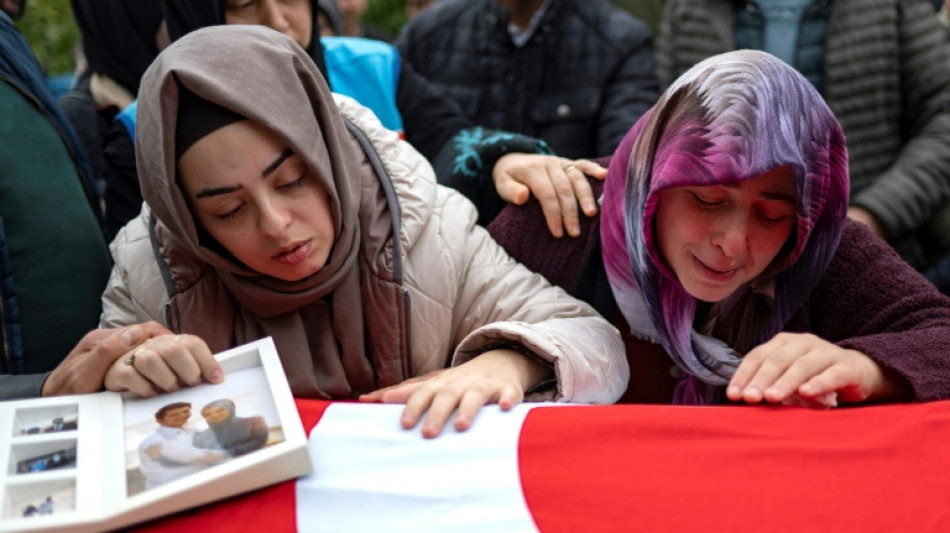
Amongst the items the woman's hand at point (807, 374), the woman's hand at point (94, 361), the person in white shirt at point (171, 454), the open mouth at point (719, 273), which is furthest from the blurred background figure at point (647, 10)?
the person in white shirt at point (171, 454)

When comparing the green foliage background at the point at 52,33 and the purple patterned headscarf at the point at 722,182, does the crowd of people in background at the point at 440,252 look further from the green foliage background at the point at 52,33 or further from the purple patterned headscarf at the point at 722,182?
the green foliage background at the point at 52,33

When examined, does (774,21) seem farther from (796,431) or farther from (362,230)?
(796,431)

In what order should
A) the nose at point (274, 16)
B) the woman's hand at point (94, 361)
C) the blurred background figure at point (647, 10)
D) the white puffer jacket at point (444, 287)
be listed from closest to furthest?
1. the woman's hand at point (94, 361)
2. the white puffer jacket at point (444, 287)
3. the nose at point (274, 16)
4. the blurred background figure at point (647, 10)

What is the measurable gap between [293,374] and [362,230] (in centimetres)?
30

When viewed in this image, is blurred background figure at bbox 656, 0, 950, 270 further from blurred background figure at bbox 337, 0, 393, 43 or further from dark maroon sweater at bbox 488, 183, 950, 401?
blurred background figure at bbox 337, 0, 393, 43

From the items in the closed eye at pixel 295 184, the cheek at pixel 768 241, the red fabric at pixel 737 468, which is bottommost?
the red fabric at pixel 737 468

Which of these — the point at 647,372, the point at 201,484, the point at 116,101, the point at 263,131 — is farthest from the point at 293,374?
the point at 116,101

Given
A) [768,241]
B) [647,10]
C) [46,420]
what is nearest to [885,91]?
[647,10]

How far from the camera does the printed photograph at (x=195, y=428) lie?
3.84 ft

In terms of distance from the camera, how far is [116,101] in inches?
105

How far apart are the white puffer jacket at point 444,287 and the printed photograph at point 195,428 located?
435mm

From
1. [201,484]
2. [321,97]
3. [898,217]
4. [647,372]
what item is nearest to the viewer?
[201,484]

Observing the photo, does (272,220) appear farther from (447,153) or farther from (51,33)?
(51,33)

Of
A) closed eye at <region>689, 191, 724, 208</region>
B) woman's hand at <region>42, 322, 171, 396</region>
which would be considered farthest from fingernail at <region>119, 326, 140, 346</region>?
closed eye at <region>689, 191, 724, 208</region>
